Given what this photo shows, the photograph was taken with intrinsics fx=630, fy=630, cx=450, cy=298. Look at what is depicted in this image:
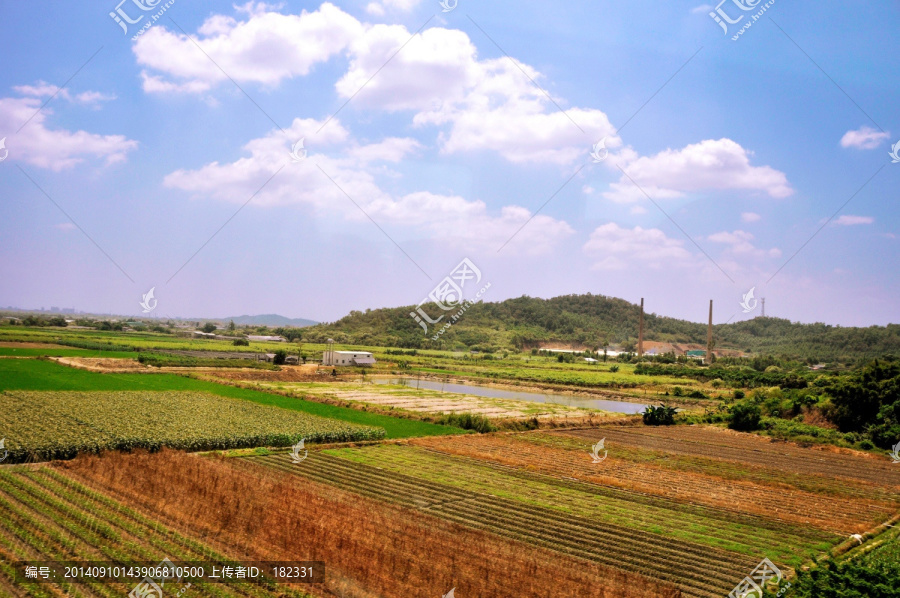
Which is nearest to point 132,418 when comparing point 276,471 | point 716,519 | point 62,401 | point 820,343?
point 62,401

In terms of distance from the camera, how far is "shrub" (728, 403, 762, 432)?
36031mm

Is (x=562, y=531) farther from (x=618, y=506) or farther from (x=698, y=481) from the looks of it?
(x=698, y=481)

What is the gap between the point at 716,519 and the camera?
1644 cm

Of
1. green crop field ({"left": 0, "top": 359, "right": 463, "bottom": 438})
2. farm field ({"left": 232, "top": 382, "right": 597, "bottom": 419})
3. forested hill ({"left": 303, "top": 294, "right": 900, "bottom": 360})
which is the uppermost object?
forested hill ({"left": 303, "top": 294, "right": 900, "bottom": 360})

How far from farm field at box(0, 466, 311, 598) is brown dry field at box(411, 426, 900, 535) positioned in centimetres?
1266

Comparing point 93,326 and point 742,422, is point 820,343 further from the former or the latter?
point 93,326

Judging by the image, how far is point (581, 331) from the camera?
140m

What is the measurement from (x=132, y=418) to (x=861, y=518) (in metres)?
25.4

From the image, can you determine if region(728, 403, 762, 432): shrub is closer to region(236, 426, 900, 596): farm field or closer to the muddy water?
the muddy water

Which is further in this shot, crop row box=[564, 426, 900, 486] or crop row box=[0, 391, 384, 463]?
crop row box=[564, 426, 900, 486]

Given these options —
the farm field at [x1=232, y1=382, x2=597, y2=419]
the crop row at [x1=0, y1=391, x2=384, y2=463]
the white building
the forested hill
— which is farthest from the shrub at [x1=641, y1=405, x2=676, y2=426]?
the forested hill

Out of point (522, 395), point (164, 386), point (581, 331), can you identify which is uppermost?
point (581, 331)

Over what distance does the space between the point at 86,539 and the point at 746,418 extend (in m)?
34.2

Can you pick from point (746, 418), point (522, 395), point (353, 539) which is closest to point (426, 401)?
point (522, 395)
